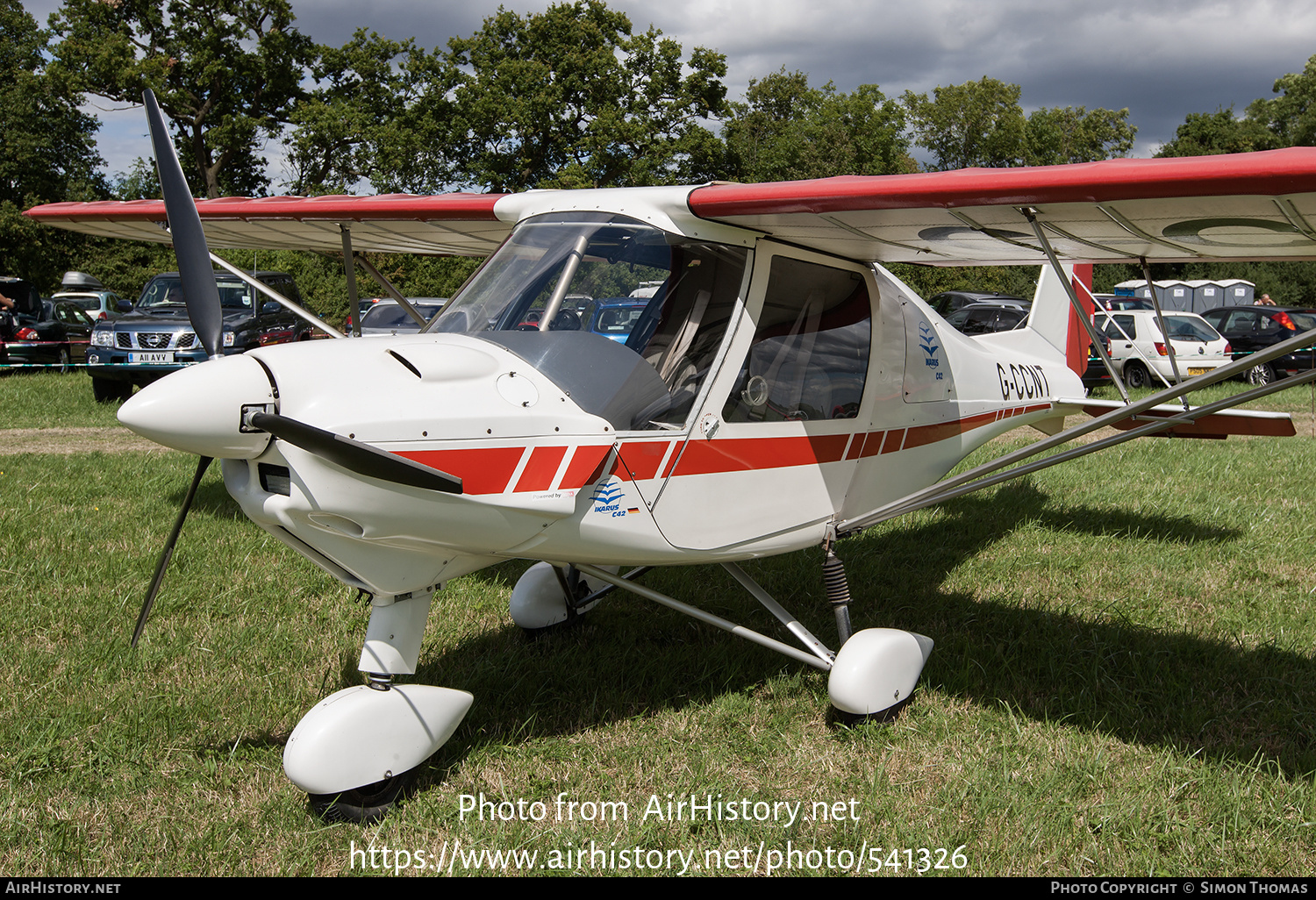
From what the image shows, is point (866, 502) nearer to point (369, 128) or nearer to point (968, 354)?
point (968, 354)

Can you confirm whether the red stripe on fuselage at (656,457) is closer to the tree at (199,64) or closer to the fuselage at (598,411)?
the fuselage at (598,411)

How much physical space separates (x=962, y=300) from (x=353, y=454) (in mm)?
19293

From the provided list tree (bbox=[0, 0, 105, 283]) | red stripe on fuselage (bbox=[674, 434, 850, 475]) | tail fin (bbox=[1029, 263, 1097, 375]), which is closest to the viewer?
red stripe on fuselage (bbox=[674, 434, 850, 475])

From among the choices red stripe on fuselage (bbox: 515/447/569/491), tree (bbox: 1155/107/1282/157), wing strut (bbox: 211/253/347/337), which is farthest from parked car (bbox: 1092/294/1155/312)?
tree (bbox: 1155/107/1282/157)

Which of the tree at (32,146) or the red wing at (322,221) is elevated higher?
the tree at (32,146)

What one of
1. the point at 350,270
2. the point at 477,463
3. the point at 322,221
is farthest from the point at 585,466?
the point at 322,221

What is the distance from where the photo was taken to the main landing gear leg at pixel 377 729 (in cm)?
299

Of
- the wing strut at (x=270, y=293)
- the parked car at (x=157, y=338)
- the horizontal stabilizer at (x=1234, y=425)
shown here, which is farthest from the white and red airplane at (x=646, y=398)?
the parked car at (x=157, y=338)

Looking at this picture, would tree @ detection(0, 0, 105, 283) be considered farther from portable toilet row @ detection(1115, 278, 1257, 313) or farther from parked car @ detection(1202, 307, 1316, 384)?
portable toilet row @ detection(1115, 278, 1257, 313)

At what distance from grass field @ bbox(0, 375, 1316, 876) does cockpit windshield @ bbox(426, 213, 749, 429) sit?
1484mm

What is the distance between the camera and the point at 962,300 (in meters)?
19.8

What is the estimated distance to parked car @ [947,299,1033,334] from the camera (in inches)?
675

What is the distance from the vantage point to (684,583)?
5.74m

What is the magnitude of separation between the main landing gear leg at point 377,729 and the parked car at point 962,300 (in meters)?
16.4
